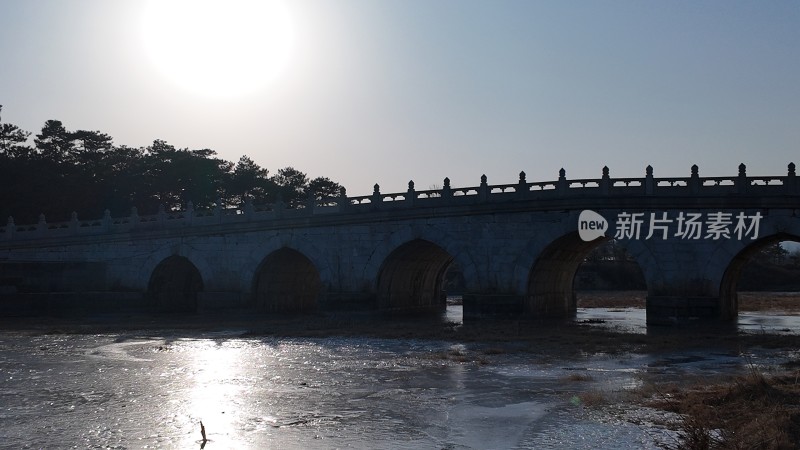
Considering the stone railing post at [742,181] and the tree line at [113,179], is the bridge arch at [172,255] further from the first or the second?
the stone railing post at [742,181]

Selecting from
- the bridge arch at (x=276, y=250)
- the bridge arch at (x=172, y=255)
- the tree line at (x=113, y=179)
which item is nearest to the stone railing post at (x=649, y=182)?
the bridge arch at (x=276, y=250)

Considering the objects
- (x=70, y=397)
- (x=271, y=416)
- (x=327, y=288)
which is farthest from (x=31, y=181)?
(x=271, y=416)

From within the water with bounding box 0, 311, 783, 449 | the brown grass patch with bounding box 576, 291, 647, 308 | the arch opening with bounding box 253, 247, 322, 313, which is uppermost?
the arch opening with bounding box 253, 247, 322, 313

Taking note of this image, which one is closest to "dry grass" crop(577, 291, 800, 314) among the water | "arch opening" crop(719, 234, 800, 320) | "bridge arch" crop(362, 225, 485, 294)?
"arch opening" crop(719, 234, 800, 320)

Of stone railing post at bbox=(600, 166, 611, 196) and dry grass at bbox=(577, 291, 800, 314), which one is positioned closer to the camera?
stone railing post at bbox=(600, 166, 611, 196)

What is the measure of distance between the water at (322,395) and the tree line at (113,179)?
1588 inches

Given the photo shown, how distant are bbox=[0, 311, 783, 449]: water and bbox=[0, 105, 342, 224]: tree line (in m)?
40.3

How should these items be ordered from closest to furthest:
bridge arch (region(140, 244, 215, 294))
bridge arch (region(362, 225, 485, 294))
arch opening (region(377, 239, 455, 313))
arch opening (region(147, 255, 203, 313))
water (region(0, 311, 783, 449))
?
1. water (region(0, 311, 783, 449))
2. bridge arch (region(362, 225, 485, 294))
3. arch opening (region(377, 239, 455, 313))
4. bridge arch (region(140, 244, 215, 294))
5. arch opening (region(147, 255, 203, 313))

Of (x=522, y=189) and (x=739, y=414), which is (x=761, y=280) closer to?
(x=522, y=189)

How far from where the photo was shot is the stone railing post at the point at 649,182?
3278 centimetres

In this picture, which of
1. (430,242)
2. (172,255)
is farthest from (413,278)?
(172,255)

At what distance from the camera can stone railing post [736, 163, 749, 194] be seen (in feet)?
102

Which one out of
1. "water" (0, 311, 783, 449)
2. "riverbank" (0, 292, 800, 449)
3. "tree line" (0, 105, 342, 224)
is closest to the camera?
"riverbank" (0, 292, 800, 449)

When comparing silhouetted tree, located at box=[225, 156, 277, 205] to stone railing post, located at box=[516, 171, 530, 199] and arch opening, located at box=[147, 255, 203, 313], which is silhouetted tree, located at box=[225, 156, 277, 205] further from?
stone railing post, located at box=[516, 171, 530, 199]
